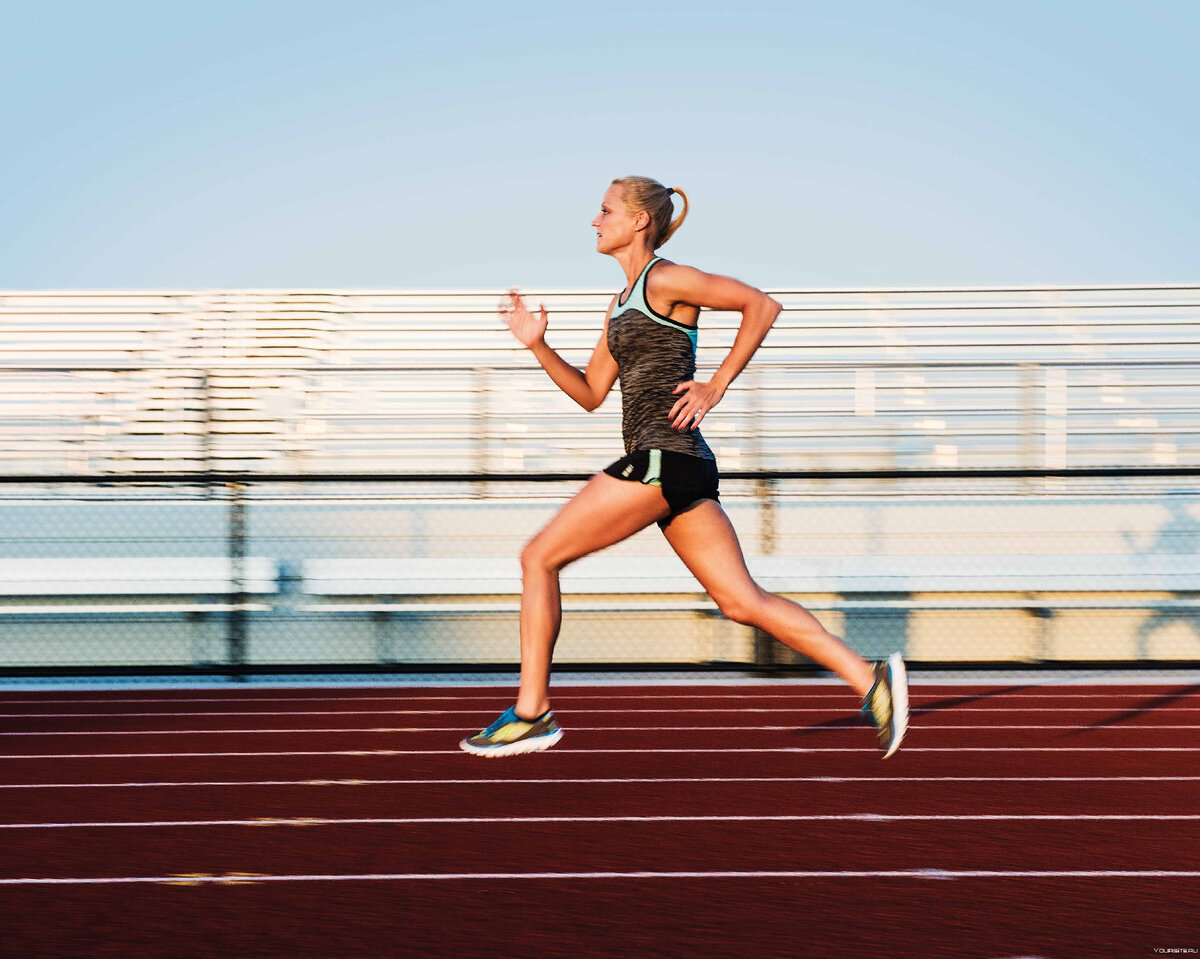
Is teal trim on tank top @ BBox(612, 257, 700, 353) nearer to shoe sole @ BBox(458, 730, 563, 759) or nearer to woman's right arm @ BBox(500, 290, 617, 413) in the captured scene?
woman's right arm @ BBox(500, 290, 617, 413)

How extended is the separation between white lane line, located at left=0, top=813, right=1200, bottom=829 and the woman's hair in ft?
5.35

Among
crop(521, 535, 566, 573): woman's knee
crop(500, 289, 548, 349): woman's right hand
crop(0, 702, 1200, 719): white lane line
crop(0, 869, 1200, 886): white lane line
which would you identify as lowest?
crop(0, 702, 1200, 719): white lane line

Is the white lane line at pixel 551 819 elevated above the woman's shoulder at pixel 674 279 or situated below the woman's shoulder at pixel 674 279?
below

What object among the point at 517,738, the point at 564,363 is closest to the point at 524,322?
the point at 564,363

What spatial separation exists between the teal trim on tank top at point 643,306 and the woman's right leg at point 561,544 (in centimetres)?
45

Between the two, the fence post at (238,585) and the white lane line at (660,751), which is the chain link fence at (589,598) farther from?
the white lane line at (660,751)

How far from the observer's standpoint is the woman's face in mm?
4250

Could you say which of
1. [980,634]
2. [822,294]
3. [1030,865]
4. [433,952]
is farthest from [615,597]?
[822,294]

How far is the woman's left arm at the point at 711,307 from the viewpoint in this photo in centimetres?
397

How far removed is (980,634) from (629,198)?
20.4 ft

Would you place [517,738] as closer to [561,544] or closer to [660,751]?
[561,544]

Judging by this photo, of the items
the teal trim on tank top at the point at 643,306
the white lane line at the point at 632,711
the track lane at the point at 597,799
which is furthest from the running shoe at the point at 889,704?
the white lane line at the point at 632,711

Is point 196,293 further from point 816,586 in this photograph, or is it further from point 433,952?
point 433,952

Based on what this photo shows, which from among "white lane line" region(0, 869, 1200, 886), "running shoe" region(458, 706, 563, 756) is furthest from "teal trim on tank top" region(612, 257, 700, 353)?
"white lane line" region(0, 869, 1200, 886)
